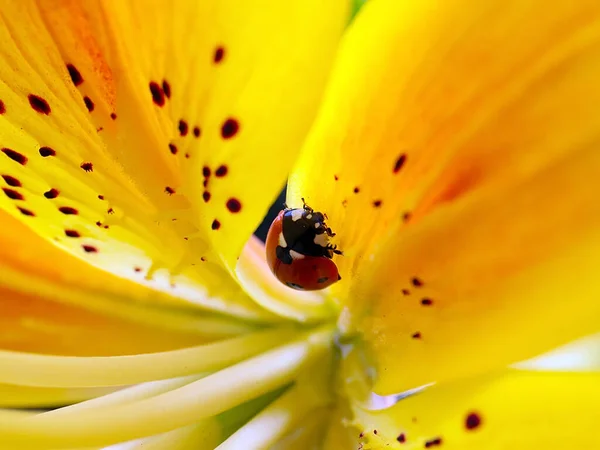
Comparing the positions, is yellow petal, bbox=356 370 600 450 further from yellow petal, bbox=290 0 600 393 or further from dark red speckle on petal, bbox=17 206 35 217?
dark red speckle on petal, bbox=17 206 35 217

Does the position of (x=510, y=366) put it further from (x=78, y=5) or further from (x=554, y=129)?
(x=78, y=5)

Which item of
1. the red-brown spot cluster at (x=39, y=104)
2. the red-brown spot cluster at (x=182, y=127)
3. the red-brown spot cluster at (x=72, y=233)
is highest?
the red-brown spot cluster at (x=72, y=233)

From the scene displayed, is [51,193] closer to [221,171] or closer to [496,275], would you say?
[221,171]

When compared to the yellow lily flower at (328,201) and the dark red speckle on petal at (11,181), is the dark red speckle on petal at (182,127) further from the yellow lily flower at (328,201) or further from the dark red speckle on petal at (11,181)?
the dark red speckle on petal at (11,181)

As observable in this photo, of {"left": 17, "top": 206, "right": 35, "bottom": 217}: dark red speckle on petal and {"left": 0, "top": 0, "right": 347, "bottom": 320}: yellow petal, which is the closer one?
{"left": 0, "top": 0, "right": 347, "bottom": 320}: yellow petal

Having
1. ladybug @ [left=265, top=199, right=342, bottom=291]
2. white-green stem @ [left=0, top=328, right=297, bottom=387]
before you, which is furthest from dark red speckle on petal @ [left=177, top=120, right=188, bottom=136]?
white-green stem @ [left=0, top=328, right=297, bottom=387]

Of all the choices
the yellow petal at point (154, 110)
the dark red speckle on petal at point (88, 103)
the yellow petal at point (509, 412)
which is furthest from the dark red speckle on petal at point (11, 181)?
the yellow petal at point (509, 412)

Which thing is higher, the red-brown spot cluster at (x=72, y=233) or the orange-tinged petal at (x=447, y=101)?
the red-brown spot cluster at (x=72, y=233)

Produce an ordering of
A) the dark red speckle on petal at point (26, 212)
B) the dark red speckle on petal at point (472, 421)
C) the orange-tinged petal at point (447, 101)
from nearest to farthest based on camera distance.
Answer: the orange-tinged petal at point (447, 101), the dark red speckle on petal at point (472, 421), the dark red speckle on petal at point (26, 212)
